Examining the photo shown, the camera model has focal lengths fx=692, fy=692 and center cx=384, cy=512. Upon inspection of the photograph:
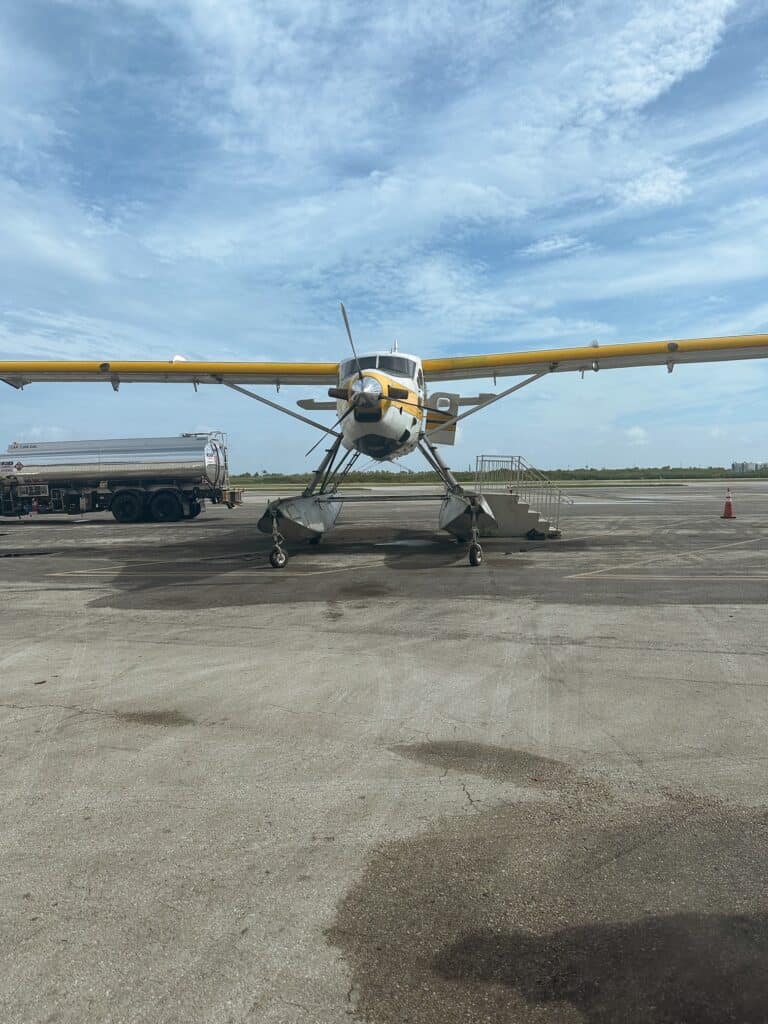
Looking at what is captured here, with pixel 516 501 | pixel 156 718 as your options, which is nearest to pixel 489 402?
pixel 516 501

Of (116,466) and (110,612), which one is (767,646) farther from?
(116,466)

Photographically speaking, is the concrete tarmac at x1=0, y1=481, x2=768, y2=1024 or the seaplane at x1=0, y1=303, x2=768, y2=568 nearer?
the concrete tarmac at x1=0, y1=481, x2=768, y2=1024

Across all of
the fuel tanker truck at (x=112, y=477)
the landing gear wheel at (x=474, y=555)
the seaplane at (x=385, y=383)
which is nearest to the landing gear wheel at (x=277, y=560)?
the seaplane at (x=385, y=383)

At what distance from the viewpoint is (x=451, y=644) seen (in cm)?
723

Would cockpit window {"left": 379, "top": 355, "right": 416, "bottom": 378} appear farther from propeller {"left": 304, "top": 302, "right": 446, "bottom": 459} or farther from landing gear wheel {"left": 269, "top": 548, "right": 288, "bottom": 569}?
landing gear wheel {"left": 269, "top": 548, "right": 288, "bottom": 569}

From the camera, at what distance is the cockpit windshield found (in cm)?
1390

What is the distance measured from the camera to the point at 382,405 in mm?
12953

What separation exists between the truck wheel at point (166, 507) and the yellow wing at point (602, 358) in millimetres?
12599

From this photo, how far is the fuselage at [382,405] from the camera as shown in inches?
508

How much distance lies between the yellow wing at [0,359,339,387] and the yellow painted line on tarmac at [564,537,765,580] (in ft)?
26.6

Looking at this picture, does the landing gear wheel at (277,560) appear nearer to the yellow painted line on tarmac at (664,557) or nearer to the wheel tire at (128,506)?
the yellow painted line on tarmac at (664,557)

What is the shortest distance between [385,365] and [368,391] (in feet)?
4.76

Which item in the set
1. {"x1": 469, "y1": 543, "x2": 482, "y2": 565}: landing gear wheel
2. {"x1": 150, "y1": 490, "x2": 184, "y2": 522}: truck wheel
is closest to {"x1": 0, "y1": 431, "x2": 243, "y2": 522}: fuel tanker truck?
{"x1": 150, "y1": 490, "x2": 184, "y2": 522}: truck wheel

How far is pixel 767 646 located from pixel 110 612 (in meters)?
7.93
